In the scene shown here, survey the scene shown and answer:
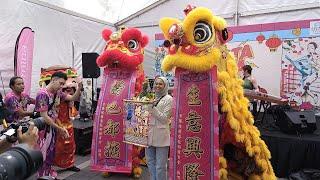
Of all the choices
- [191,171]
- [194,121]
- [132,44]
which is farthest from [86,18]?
[191,171]

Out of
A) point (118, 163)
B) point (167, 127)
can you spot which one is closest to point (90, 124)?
point (118, 163)

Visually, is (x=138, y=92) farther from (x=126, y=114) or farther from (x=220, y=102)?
(x=220, y=102)

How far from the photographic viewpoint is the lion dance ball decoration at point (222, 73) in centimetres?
254

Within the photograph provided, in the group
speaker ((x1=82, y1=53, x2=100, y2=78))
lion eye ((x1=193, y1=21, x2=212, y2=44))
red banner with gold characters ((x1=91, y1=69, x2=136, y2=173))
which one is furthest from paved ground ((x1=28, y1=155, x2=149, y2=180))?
lion eye ((x1=193, y1=21, x2=212, y2=44))

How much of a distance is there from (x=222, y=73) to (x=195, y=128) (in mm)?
498

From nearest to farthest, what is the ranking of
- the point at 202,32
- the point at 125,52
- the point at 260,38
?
the point at 202,32, the point at 125,52, the point at 260,38

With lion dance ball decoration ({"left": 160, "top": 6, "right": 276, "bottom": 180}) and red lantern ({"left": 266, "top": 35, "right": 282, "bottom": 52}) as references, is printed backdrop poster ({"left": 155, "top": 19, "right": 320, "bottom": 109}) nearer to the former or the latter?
red lantern ({"left": 266, "top": 35, "right": 282, "bottom": 52})

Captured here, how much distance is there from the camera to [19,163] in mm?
937

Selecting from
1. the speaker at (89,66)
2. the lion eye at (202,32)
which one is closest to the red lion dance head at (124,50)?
the lion eye at (202,32)

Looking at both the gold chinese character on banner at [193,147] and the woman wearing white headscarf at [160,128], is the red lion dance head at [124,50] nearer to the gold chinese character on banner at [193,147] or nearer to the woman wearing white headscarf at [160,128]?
the woman wearing white headscarf at [160,128]

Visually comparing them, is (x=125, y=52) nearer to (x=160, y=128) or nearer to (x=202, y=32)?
(x=160, y=128)

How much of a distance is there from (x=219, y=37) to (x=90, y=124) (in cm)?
348

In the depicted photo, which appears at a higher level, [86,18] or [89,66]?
[86,18]

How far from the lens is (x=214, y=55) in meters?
2.53
